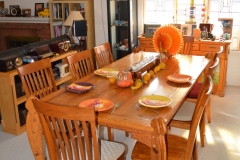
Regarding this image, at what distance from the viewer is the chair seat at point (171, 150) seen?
2.05m

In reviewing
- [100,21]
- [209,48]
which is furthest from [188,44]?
[100,21]

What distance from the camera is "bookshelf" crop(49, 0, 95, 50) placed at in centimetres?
498

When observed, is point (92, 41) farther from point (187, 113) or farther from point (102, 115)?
point (102, 115)

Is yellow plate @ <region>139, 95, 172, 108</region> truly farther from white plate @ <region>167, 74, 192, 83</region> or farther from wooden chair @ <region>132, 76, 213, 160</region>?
white plate @ <region>167, 74, 192, 83</region>

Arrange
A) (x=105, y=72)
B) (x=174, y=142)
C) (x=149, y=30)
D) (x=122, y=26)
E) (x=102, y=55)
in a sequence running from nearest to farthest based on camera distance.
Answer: (x=174, y=142) → (x=105, y=72) → (x=102, y=55) → (x=149, y=30) → (x=122, y=26)

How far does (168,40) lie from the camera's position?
3275 mm

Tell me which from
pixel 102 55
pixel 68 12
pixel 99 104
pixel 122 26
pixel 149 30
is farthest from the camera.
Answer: pixel 68 12

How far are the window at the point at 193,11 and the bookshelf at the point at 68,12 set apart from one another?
3.05ft

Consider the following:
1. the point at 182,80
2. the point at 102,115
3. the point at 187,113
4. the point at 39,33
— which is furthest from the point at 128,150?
the point at 39,33

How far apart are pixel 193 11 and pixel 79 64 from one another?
7.77 feet

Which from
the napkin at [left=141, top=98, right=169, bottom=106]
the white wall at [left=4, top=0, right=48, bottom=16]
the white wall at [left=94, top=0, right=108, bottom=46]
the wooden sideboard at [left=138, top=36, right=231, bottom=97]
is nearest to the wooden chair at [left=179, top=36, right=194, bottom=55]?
the wooden sideboard at [left=138, top=36, right=231, bottom=97]

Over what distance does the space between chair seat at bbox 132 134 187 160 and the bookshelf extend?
10.5ft

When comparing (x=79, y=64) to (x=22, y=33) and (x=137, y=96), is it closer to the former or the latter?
(x=137, y=96)

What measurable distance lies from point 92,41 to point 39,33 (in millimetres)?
1216
